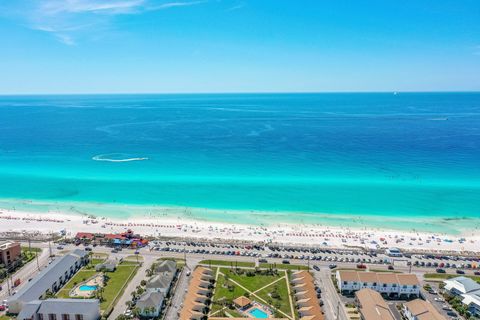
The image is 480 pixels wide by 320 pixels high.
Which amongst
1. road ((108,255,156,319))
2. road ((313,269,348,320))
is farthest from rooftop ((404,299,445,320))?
road ((108,255,156,319))

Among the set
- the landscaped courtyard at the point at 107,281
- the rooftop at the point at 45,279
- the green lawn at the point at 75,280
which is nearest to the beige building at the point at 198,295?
the landscaped courtyard at the point at 107,281

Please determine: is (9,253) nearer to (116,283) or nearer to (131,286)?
(116,283)

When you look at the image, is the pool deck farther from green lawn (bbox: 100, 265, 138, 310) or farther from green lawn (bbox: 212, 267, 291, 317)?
green lawn (bbox: 212, 267, 291, 317)

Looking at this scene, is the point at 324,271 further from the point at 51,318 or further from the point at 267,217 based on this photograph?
the point at 51,318

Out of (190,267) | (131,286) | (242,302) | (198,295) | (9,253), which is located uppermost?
(9,253)

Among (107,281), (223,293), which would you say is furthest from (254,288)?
(107,281)

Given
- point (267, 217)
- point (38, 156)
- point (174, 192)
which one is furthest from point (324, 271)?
point (38, 156)
